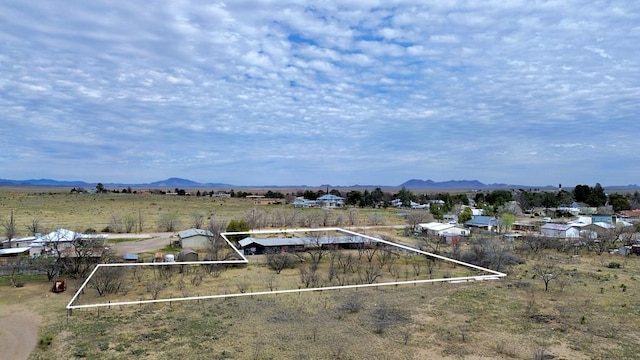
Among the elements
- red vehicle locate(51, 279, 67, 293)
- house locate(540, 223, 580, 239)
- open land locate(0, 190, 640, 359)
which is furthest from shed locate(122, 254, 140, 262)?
house locate(540, 223, 580, 239)

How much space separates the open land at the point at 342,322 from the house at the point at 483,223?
2299cm

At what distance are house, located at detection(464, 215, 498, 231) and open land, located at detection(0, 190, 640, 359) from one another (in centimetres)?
2299

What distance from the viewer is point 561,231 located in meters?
42.1

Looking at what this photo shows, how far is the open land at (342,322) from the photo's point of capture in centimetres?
1412

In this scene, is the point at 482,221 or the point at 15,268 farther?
the point at 482,221

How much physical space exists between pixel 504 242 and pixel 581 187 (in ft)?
187

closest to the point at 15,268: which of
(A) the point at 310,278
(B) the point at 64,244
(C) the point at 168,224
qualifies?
(B) the point at 64,244

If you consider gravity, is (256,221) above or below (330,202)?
below

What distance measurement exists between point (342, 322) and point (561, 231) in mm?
32956

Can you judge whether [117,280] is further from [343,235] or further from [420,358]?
[343,235]

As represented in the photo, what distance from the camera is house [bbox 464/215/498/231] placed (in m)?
48.9

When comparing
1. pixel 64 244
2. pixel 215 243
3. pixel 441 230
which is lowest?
pixel 215 243

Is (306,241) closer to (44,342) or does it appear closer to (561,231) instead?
(44,342)

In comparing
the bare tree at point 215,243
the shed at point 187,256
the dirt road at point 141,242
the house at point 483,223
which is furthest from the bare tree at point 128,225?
the house at point 483,223
